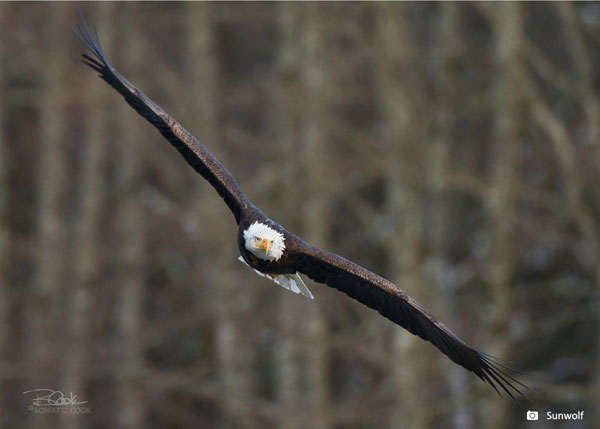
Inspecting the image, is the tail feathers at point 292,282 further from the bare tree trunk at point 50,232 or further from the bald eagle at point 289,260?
the bare tree trunk at point 50,232

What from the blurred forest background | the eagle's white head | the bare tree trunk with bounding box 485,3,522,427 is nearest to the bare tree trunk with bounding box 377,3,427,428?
the blurred forest background

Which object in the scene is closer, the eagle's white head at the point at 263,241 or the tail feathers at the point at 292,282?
the eagle's white head at the point at 263,241

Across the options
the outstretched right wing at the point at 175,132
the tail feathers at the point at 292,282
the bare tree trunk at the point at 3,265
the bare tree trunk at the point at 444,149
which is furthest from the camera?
the bare tree trunk at the point at 3,265

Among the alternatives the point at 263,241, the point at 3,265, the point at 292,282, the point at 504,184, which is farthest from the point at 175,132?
the point at 3,265

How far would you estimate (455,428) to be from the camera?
16.0 m

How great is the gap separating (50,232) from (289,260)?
23.4 feet

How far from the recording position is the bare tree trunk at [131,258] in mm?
13820

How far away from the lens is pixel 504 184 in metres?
13.6

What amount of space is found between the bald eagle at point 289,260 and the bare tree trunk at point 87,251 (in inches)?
193

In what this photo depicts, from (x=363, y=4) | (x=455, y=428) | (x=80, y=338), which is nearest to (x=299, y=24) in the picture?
(x=363, y=4)

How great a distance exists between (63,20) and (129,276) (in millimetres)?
3464

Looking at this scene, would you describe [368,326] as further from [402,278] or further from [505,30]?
[505,30]

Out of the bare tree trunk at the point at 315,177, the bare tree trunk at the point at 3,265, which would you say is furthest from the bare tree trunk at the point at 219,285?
the bare tree trunk at the point at 3,265

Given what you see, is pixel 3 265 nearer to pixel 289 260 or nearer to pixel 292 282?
pixel 292 282
